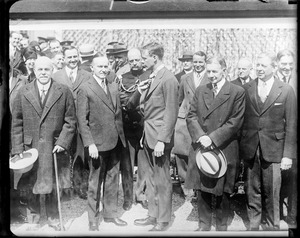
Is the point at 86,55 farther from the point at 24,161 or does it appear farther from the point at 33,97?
the point at 24,161

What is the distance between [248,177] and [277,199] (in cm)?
37

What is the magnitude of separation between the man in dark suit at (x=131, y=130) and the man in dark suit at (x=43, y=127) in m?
0.53

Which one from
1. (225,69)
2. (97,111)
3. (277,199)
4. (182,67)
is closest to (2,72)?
(97,111)

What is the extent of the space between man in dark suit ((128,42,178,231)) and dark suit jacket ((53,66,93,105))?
524mm

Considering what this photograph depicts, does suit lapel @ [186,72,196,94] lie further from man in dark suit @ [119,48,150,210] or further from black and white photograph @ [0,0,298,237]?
man in dark suit @ [119,48,150,210]

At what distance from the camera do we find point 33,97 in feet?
18.7

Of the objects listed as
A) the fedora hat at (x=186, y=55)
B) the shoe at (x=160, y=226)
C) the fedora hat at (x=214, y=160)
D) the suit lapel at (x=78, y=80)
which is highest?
the fedora hat at (x=186, y=55)

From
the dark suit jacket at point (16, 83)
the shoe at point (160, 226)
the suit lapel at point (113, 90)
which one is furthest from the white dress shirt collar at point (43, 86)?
the shoe at point (160, 226)

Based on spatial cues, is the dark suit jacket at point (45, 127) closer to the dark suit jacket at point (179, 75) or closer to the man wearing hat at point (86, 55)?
the man wearing hat at point (86, 55)

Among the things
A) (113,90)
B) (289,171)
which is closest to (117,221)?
(113,90)

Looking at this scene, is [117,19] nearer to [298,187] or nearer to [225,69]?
[225,69]

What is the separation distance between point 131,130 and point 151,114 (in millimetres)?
256

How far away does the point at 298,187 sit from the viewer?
226 inches

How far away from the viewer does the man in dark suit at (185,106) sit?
5668mm
